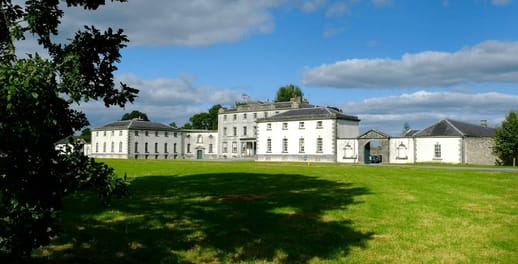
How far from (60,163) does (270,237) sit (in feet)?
18.9

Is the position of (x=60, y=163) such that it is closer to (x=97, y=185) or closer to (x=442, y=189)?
(x=97, y=185)

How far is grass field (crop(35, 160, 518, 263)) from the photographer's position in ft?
28.7

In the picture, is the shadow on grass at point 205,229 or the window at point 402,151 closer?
the shadow on grass at point 205,229

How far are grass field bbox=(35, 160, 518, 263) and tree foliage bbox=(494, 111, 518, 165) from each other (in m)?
35.9

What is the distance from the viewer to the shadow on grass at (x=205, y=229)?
8.70 meters

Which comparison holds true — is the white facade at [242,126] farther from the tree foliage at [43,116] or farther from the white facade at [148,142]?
the tree foliage at [43,116]

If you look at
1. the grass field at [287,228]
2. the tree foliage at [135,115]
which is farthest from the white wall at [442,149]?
the tree foliage at [135,115]

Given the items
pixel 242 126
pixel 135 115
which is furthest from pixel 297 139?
pixel 135 115

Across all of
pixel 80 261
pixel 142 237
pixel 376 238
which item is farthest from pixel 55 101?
pixel 376 238

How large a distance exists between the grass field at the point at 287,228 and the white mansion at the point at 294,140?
3851cm

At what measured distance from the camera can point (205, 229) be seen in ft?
35.1

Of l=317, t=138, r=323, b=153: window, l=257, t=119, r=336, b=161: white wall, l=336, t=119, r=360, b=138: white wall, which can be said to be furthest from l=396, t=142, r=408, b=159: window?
l=317, t=138, r=323, b=153: window

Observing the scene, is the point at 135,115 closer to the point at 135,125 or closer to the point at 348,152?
the point at 135,125

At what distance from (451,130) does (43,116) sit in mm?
55033
